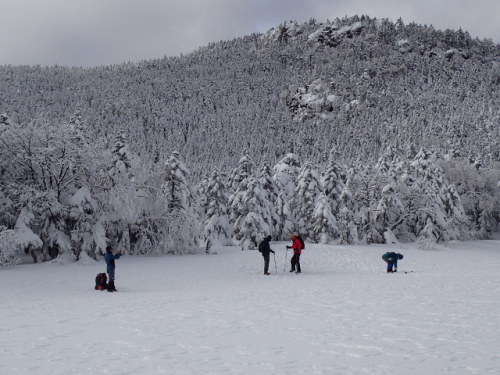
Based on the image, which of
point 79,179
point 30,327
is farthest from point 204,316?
point 79,179

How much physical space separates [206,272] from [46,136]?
13.7 meters

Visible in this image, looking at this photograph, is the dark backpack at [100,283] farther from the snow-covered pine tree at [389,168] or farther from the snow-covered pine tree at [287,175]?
the snow-covered pine tree at [389,168]

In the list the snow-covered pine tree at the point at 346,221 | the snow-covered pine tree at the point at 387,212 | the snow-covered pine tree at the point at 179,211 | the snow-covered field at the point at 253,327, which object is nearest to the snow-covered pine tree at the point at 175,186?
the snow-covered pine tree at the point at 179,211

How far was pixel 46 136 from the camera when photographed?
26.8 metres

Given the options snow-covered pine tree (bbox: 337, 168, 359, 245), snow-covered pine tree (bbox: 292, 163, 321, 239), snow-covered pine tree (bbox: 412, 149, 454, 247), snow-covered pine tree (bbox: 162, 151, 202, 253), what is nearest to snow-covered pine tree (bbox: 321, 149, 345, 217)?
snow-covered pine tree (bbox: 337, 168, 359, 245)

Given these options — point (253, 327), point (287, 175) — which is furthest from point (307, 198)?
point (253, 327)

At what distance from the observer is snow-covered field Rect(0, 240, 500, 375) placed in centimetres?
707

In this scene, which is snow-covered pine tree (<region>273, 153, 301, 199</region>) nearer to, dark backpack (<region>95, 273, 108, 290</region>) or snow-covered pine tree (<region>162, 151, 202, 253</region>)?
snow-covered pine tree (<region>162, 151, 202, 253</region>)

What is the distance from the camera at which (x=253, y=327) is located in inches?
390

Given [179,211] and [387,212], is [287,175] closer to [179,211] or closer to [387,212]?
[387,212]

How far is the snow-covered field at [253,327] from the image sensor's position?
23.2ft

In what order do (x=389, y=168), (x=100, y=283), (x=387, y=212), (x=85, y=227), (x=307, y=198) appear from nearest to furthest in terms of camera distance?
(x=100, y=283)
(x=85, y=227)
(x=307, y=198)
(x=387, y=212)
(x=389, y=168)

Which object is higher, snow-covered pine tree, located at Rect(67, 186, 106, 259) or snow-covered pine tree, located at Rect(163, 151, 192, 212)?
snow-covered pine tree, located at Rect(163, 151, 192, 212)

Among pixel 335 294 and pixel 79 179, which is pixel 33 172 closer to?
pixel 79 179
